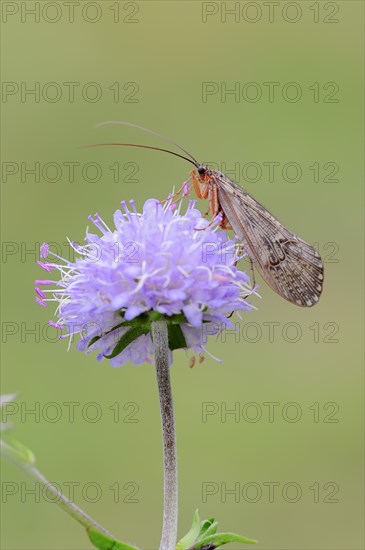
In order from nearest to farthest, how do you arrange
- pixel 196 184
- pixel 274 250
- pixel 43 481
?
pixel 43 481 → pixel 274 250 → pixel 196 184

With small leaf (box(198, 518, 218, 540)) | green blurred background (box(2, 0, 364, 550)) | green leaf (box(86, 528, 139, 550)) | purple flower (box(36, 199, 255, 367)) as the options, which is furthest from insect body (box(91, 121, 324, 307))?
green blurred background (box(2, 0, 364, 550))

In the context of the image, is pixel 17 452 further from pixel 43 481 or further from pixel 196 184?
pixel 196 184

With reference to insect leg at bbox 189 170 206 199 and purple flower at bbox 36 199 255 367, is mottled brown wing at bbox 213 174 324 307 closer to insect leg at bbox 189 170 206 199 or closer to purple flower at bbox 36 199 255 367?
insect leg at bbox 189 170 206 199

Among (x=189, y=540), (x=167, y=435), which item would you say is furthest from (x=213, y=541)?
(x=167, y=435)

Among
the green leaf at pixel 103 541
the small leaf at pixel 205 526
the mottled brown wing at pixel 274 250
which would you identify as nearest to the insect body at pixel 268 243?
the mottled brown wing at pixel 274 250

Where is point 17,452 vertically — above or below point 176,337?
below

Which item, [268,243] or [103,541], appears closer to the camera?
[103,541]

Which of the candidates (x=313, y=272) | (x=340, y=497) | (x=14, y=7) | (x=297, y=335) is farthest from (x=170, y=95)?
(x=313, y=272)

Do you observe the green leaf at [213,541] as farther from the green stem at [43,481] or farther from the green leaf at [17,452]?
the green leaf at [17,452]
